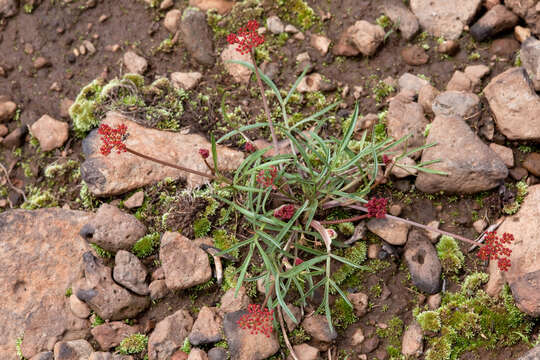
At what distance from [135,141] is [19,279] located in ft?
4.97

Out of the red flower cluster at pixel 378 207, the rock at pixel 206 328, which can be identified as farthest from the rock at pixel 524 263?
the rock at pixel 206 328

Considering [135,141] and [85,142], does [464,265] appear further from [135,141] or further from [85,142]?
[85,142]

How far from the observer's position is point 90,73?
493 centimetres

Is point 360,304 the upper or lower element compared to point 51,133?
lower

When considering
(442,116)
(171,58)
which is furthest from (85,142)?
(442,116)

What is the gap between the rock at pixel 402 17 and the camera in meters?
4.48

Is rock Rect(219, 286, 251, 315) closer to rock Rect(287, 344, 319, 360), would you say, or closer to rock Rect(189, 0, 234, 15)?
rock Rect(287, 344, 319, 360)

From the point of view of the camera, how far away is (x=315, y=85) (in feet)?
14.6

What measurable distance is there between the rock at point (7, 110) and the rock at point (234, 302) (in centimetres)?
318

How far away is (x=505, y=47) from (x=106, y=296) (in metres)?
4.24

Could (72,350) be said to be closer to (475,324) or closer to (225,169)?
(225,169)

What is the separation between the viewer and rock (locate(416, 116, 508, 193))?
3.61 meters

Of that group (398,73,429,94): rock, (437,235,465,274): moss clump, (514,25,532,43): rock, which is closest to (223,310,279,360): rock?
(437,235,465,274): moss clump

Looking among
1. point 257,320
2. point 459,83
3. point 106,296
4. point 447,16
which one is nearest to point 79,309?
point 106,296
